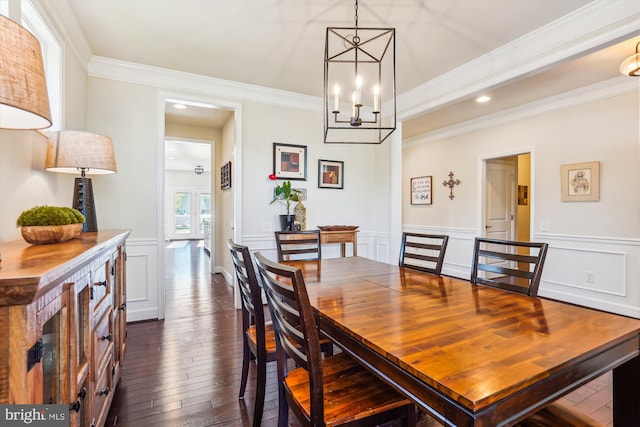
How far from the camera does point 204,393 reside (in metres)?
2.00

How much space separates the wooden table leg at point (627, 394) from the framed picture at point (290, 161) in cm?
339

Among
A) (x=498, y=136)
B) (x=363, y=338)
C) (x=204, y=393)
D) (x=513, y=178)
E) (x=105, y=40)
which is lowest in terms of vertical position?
(x=204, y=393)

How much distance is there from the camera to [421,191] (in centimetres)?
590

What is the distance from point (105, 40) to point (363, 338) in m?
3.32

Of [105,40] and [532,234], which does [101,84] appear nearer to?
[105,40]

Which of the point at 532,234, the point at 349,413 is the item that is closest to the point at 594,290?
the point at 532,234

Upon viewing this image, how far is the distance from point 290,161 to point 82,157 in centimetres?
238

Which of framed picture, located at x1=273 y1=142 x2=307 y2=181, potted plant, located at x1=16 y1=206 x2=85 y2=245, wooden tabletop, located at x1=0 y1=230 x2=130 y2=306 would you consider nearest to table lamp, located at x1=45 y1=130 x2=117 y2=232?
potted plant, located at x1=16 y1=206 x2=85 y2=245

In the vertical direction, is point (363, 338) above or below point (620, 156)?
below

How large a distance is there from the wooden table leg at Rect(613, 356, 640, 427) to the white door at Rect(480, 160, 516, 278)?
4.00 meters

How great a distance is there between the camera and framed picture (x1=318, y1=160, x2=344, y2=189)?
13.8ft

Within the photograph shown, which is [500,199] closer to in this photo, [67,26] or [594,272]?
[594,272]

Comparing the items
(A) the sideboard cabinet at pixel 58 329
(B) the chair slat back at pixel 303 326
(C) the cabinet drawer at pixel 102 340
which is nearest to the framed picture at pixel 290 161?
(A) the sideboard cabinet at pixel 58 329
